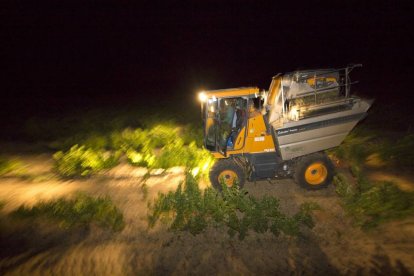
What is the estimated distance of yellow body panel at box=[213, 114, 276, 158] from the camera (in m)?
6.38

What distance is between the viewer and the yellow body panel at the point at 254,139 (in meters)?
6.38

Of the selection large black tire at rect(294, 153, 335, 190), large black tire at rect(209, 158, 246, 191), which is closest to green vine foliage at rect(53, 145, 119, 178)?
large black tire at rect(209, 158, 246, 191)

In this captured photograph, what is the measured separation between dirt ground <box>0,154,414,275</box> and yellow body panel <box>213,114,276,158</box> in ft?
4.12

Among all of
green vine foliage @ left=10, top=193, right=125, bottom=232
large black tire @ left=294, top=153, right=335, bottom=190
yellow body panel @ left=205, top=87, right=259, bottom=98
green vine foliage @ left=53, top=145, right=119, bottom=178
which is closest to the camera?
green vine foliage @ left=10, top=193, right=125, bottom=232

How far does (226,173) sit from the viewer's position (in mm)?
6680

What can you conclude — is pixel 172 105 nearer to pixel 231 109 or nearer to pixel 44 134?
pixel 44 134

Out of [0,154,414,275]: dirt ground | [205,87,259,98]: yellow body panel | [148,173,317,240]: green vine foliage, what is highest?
[205,87,259,98]: yellow body panel

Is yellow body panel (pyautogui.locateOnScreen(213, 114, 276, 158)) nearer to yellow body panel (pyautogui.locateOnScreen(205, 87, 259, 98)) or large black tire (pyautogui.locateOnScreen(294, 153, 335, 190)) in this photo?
yellow body panel (pyautogui.locateOnScreen(205, 87, 259, 98))

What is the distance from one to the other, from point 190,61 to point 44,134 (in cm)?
2702

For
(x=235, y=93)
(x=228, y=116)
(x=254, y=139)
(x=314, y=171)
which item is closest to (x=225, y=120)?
(x=228, y=116)

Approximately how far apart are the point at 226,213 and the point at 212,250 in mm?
904

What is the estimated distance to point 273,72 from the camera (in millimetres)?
27500

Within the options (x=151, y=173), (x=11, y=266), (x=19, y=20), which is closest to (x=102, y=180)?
(x=151, y=173)

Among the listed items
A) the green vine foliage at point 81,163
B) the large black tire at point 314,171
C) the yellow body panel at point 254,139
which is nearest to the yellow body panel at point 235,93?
the yellow body panel at point 254,139
